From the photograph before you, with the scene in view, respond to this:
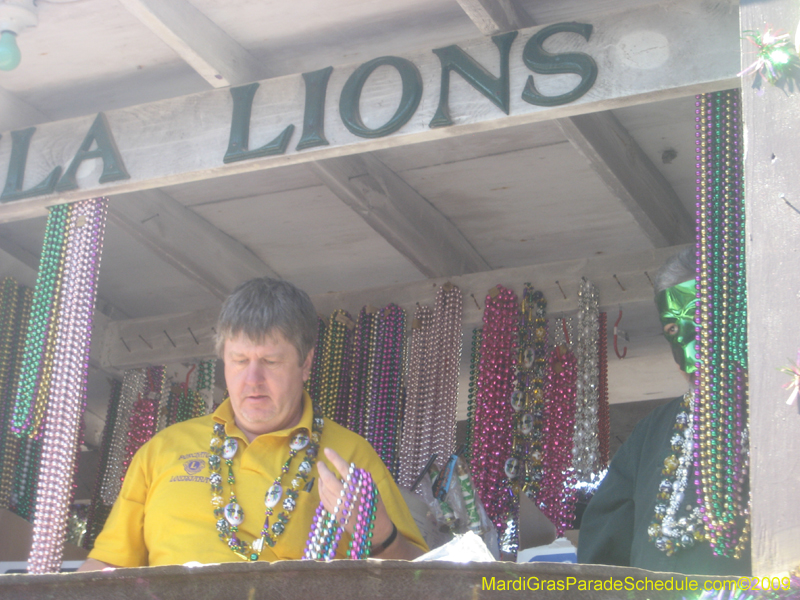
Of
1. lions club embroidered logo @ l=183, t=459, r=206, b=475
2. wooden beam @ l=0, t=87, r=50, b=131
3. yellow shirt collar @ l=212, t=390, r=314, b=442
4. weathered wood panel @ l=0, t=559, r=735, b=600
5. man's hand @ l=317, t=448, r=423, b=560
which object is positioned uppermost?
wooden beam @ l=0, t=87, r=50, b=131

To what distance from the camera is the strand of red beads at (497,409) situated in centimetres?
407

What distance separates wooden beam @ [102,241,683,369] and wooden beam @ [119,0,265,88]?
167 cm

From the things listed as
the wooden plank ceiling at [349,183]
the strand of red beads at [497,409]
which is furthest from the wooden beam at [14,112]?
the strand of red beads at [497,409]

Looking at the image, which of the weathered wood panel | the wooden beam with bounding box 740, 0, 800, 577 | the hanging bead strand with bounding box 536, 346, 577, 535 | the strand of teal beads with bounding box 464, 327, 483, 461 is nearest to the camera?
the weathered wood panel

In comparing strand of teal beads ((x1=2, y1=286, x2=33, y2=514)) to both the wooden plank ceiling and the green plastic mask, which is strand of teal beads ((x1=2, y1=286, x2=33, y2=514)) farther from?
the green plastic mask

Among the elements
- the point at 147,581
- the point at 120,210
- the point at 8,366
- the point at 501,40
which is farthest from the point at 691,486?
the point at 8,366

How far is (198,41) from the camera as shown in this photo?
2998 millimetres

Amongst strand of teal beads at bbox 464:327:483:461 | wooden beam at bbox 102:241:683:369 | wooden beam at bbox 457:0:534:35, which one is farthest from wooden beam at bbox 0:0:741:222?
strand of teal beads at bbox 464:327:483:461

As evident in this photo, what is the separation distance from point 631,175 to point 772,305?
2.25 meters

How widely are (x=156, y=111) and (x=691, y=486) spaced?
6.99 ft

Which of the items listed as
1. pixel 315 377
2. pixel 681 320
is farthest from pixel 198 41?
pixel 315 377

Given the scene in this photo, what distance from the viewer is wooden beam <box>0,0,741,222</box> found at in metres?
2.51

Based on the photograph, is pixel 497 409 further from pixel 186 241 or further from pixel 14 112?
pixel 14 112

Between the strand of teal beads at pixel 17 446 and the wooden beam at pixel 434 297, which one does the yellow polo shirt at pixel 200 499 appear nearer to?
the wooden beam at pixel 434 297
